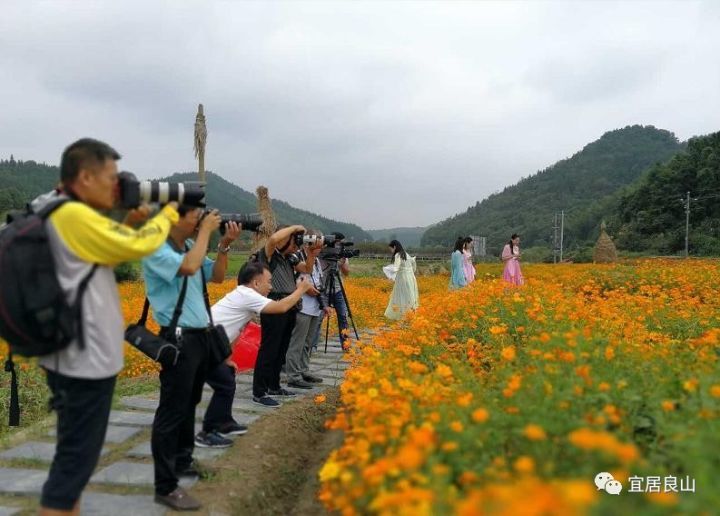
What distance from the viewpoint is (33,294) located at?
6.76ft

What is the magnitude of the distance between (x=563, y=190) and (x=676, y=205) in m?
55.6

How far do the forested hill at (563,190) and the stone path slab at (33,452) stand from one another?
7257 centimetres

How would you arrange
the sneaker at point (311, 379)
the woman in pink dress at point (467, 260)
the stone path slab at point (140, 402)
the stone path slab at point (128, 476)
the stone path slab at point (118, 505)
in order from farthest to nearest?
1. the woman in pink dress at point (467, 260)
2. the sneaker at point (311, 379)
3. the stone path slab at point (140, 402)
4. the stone path slab at point (128, 476)
5. the stone path slab at point (118, 505)

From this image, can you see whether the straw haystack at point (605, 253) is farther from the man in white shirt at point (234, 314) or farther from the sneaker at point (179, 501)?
the sneaker at point (179, 501)

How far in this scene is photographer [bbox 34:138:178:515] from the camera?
85.7 inches

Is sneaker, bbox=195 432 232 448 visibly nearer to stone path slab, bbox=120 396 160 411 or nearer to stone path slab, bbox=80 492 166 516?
stone path slab, bbox=80 492 166 516

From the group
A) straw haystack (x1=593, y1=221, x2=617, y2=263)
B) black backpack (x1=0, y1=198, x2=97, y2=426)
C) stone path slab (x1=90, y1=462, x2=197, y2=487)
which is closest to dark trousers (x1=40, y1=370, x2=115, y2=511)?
black backpack (x1=0, y1=198, x2=97, y2=426)

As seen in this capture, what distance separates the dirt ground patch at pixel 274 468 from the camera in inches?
126

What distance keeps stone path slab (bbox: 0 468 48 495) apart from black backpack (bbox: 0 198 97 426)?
1.43m

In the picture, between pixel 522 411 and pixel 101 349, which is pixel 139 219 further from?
pixel 522 411

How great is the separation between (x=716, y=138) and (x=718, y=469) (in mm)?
52148

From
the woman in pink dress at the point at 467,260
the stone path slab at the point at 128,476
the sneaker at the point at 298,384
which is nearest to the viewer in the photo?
the stone path slab at the point at 128,476

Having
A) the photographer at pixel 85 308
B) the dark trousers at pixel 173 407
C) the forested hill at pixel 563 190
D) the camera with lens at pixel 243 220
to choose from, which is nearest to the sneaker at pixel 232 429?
the dark trousers at pixel 173 407

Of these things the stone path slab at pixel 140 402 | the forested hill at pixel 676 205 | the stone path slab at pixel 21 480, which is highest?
the forested hill at pixel 676 205
